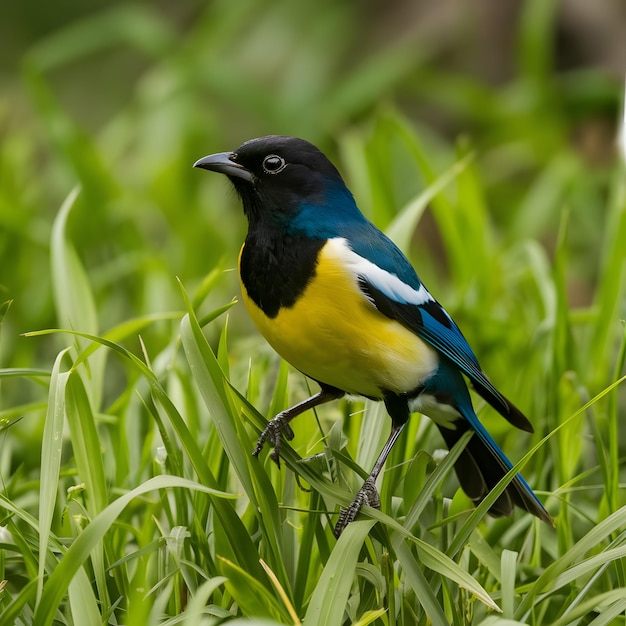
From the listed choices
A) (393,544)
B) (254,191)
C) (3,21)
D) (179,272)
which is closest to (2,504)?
(393,544)

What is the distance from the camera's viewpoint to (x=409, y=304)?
8.05 feet

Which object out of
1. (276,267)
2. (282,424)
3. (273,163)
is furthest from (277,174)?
(282,424)

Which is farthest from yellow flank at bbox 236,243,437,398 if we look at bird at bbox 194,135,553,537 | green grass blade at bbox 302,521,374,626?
green grass blade at bbox 302,521,374,626

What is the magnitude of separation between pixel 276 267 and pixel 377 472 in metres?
0.55

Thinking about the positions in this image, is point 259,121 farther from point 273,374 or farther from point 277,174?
point 277,174

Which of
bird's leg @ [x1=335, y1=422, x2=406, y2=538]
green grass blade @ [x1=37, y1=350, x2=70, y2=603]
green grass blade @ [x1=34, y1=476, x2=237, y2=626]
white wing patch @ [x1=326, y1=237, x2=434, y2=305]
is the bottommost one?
bird's leg @ [x1=335, y1=422, x2=406, y2=538]

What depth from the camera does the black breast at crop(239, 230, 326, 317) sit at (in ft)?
7.46

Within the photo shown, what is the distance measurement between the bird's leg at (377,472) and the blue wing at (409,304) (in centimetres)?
21

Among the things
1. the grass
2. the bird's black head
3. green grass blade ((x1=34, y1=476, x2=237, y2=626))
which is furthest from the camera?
the bird's black head

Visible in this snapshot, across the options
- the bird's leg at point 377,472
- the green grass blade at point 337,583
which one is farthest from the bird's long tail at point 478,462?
the green grass blade at point 337,583

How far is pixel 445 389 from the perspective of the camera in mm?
2506

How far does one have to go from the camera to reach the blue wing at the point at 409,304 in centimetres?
235

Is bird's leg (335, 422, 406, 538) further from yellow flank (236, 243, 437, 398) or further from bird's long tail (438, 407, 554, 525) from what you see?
bird's long tail (438, 407, 554, 525)

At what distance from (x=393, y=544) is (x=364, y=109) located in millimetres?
5041
